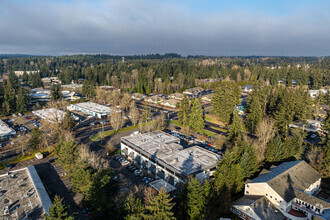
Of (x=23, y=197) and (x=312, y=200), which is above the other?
(x=312, y=200)

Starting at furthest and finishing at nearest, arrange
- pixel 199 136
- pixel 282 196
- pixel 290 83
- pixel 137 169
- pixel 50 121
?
pixel 290 83 → pixel 50 121 → pixel 199 136 → pixel 137 169 → pixel 282 196

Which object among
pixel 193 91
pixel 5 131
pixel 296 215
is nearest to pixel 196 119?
pixel 296 215

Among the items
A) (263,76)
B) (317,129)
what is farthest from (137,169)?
(263,76)

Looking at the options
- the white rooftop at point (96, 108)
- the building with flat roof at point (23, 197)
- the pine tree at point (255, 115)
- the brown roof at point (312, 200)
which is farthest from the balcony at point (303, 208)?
the white rooftop at point (96, 108)

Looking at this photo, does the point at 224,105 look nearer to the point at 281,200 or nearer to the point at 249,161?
the point at 249,161

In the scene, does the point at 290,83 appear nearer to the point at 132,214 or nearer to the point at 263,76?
the point at 263,76

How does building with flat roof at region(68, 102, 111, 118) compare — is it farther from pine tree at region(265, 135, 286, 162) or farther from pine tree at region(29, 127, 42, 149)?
pine tree at region(265, 135, 286, 162)
